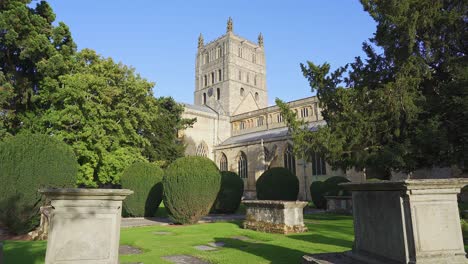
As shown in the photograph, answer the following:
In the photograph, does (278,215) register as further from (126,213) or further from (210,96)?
(210,96)

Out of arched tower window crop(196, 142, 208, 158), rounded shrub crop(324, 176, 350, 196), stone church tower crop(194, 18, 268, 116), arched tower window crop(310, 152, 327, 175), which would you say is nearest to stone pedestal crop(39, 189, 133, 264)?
rounded shrub crop(324, 176, 350, 196)

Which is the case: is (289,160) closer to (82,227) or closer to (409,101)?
(409,101)

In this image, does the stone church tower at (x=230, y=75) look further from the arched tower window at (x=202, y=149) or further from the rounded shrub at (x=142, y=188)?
the rounded shrub at (x=142, y=188)

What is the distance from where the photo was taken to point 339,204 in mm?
18266

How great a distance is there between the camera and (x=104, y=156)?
18438 millimetres

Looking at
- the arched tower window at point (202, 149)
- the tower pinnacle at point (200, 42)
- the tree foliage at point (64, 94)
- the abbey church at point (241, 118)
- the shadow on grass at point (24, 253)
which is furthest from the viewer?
the tower pinnacle at point (200, 42)

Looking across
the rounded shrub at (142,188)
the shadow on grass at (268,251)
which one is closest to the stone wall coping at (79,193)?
the shadow on grass at (268,251)

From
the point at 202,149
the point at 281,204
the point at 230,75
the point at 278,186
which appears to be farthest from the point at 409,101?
the point at 230,75

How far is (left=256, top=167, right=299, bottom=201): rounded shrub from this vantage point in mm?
19156

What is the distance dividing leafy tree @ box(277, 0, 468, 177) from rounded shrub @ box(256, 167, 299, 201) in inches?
201

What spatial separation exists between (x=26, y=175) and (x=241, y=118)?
3672 cm

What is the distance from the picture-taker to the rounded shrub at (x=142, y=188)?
1708 centimetres

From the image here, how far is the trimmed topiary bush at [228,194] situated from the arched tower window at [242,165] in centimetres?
1966

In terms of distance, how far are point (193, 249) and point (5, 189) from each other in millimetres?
7340
